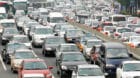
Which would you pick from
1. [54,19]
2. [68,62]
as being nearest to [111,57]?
[68,62]

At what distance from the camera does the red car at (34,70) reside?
28203 mm

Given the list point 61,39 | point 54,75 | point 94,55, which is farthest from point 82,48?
point 54,75

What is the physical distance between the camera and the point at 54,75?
34.7m

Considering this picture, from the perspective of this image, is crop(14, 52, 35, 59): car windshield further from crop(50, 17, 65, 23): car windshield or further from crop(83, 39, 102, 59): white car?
crop(50, 17, 65, 23): car windshield

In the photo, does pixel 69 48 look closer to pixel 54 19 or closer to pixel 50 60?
pixel 50 60

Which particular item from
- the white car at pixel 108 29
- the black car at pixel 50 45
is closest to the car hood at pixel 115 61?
the black car at pixel 50 45

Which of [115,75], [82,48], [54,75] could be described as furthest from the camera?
[82,48]

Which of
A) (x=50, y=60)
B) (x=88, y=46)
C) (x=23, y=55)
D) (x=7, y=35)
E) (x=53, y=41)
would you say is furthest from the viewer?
(x=7, y=35)

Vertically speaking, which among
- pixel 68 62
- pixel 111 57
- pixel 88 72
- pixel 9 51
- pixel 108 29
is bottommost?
pixel 108 29

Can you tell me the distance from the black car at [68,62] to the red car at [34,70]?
2675 mm

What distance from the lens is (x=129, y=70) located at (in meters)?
29.6

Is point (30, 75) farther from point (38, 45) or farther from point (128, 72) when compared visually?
point (38, 45)

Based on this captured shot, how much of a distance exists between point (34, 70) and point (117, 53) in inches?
256

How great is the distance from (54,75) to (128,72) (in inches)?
250
